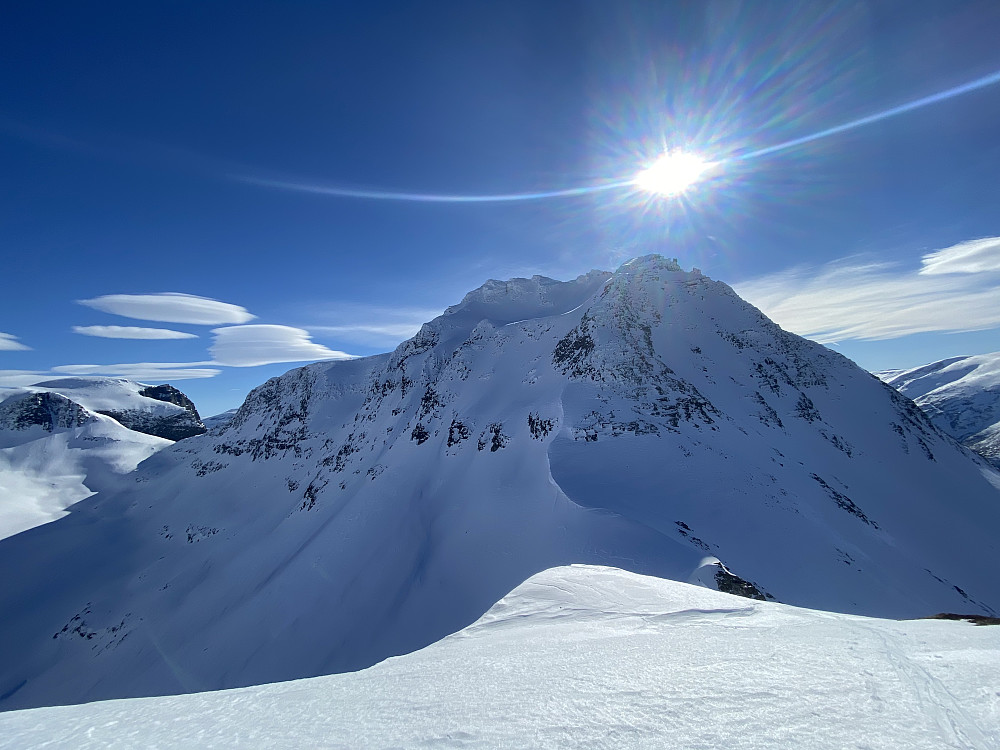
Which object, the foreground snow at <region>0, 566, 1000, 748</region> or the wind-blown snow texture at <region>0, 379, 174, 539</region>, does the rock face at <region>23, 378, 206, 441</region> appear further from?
the foreground snow at <region>0, 566, 1000, 748</region>

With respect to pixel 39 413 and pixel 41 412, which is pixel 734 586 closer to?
pixel 39 413

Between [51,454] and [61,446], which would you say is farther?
[61,446]

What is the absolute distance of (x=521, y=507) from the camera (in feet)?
80.6

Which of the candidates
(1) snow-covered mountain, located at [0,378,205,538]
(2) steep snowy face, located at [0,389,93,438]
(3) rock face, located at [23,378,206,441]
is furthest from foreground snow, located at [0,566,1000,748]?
(3) rock face, located at [23,378,206,441]

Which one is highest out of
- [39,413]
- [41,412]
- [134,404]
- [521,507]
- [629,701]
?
[134,404]

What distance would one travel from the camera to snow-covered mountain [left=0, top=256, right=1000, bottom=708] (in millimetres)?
22078

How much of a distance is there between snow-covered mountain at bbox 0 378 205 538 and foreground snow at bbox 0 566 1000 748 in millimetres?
92890

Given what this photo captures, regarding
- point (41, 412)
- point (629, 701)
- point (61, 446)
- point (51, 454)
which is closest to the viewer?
point (629, 701)

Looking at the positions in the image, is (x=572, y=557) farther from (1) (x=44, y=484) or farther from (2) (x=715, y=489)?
(1) (x=44, y=484)

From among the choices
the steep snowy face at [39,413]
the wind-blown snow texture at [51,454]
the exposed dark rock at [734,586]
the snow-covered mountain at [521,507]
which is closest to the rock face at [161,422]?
the wind-blown snow texture at [51,454]

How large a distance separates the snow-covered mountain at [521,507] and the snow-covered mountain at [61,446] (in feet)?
36.6

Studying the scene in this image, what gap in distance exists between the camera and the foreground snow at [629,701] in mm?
3211

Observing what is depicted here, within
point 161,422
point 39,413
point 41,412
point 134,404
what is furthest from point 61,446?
point 134,404

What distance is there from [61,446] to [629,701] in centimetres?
13366
